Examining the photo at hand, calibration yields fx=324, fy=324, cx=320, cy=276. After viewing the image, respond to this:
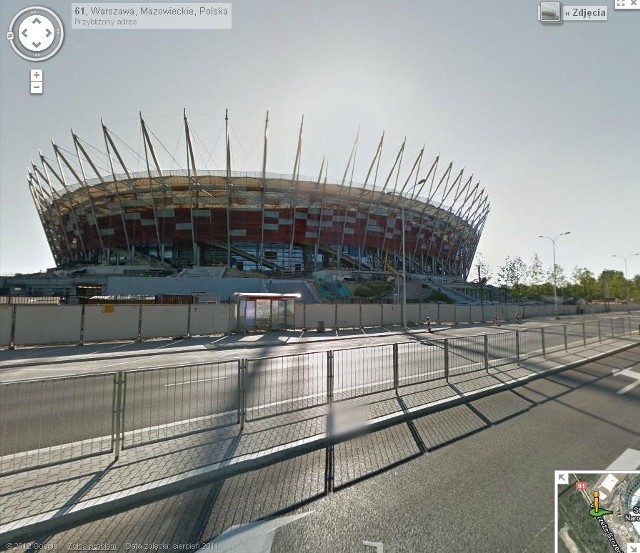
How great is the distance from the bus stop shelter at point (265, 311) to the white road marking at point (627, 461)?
1916 centimetres

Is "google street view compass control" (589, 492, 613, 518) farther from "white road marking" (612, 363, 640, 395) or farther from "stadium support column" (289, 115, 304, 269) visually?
"stadium support column" (289, 115, 304, 269)

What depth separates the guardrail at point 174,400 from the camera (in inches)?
179

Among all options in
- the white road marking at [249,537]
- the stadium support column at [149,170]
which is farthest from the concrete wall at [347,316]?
the stadium support column at [149,170]

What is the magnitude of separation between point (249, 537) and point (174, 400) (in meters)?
4.64

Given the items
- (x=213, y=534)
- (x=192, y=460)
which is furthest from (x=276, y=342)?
(x=213, y=534)

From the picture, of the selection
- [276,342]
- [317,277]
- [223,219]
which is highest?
[223,219]

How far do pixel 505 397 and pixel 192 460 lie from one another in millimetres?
6243

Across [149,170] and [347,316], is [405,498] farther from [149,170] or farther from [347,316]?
[149,170]

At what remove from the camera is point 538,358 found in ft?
35.6

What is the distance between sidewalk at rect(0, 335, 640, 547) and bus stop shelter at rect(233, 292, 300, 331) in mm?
16213

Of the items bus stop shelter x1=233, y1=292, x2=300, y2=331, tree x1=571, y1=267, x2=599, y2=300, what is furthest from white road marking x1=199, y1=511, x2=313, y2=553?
tree x1=571, y1=267, x2=599, y2=300

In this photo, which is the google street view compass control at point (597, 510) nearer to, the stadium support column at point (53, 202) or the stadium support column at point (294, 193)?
the stadium support column at point (294, 193)

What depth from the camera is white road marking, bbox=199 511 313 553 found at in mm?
2657

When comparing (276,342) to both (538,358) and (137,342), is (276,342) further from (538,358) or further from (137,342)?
(538,358)
